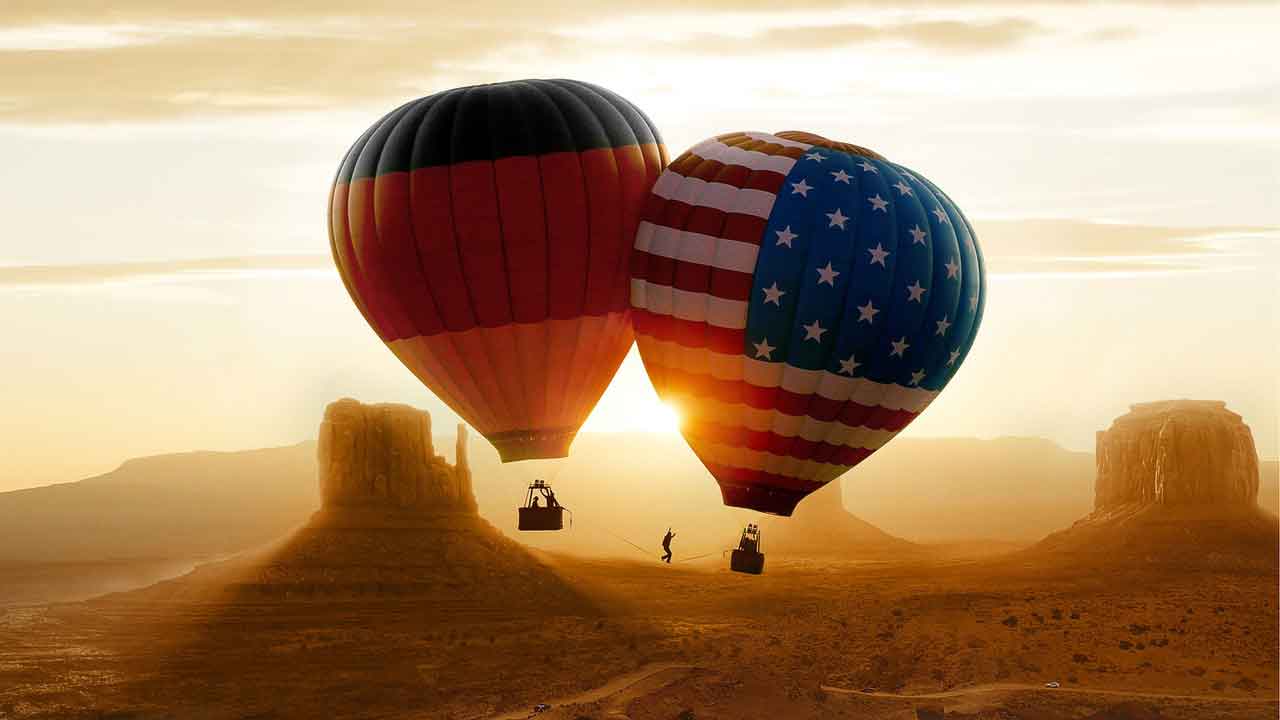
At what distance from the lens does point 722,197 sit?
45.0 m

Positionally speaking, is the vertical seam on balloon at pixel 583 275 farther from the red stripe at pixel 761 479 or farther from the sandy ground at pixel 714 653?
the sandy ground at pixel 714 653

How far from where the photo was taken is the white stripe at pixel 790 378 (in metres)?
45.0

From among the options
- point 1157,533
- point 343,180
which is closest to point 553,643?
point 1157,533

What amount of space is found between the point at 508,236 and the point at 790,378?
26.9 ft

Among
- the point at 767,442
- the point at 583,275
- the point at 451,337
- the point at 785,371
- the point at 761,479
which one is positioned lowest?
the point at 761,479

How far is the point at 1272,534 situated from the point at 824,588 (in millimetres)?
24975

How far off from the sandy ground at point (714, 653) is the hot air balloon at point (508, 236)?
85.8 feet

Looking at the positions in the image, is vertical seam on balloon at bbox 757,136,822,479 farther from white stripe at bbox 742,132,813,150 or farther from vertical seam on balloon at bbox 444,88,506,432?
vertical seam on balloon at bbox 444,88,506,432

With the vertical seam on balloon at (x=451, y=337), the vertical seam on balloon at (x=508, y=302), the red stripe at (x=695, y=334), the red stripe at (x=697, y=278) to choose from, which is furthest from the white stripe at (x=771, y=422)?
Result: the vertical seam on balloon at (x=451, y=337)

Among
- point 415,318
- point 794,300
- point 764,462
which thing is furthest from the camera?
point 415,318

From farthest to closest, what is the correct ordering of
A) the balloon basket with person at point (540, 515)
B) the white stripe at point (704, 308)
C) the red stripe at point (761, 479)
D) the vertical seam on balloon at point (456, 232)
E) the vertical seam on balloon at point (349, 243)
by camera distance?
the vertical seam on balloon at point (349, 243), the balloon basket with person at point (540, 515), the vertical seam on balloon at point (456, 232), the red stripe at point (761, 479), the white stripe at point (704, 308)

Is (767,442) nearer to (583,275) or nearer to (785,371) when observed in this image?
(785,371)

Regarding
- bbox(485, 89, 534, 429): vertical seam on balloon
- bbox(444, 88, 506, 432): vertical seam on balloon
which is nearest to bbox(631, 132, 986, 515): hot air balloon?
bbox(485, 89, 534, 429): vertical seam on balloon

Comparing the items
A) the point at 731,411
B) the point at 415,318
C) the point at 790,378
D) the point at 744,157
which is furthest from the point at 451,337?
the point at 790,378
